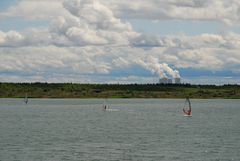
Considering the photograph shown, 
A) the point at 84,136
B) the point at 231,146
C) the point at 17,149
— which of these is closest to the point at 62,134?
the point at 84,136

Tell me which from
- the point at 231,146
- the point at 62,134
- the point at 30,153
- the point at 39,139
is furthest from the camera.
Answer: the point at 62,134

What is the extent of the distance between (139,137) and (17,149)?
25260mm

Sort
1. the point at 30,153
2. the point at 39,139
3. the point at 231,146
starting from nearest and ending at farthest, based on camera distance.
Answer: the point at 30,153 < the point at 231,146 < the point at 39,139

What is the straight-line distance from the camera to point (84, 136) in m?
98.1

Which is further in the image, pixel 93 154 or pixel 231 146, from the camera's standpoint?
pixel 231 146

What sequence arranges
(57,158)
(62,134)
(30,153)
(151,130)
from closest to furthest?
1. (57,158)
2. (30,153)
3. (62,134)
4. (151,130)

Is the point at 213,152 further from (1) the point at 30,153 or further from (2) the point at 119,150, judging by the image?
(1) the point at 30,153

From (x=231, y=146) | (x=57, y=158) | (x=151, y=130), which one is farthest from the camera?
(x=151, y=130)

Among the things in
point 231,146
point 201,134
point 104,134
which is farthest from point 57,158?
point 201,134

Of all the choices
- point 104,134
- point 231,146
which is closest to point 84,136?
point 104,134

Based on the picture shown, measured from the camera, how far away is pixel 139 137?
317 ft

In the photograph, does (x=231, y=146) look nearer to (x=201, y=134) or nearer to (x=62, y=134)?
(x=201, y=134)

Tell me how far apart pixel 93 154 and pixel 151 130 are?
40952mm

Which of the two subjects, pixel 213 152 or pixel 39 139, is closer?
pixel 213 152
